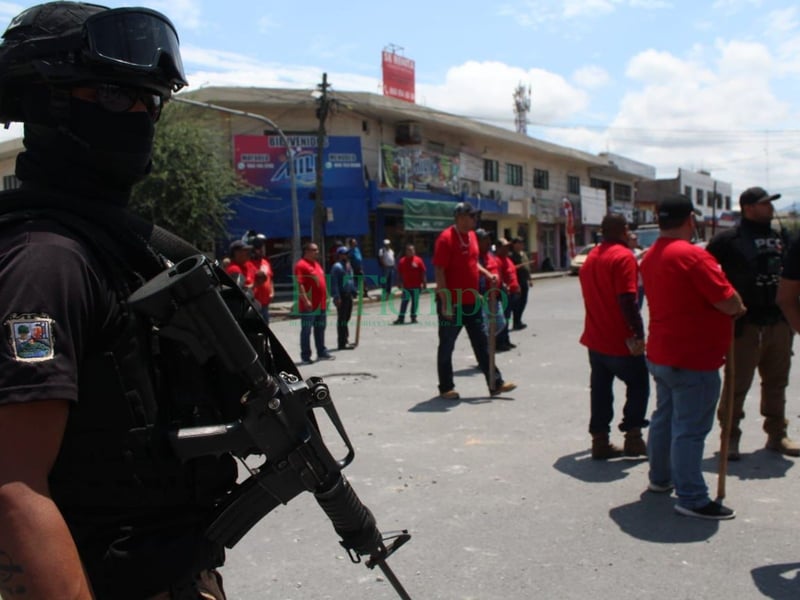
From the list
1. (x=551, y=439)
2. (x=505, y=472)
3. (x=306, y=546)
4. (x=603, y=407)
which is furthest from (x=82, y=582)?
(x=551, y=439)

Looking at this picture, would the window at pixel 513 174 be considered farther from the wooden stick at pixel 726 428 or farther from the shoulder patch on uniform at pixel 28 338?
the shoulder patch on uniform at pixel 28 338

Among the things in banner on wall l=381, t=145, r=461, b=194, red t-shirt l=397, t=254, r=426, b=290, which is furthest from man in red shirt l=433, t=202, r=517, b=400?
banner on wall l=381, t=145, r=461, b=194

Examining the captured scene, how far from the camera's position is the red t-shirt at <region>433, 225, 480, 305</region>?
7.16 m

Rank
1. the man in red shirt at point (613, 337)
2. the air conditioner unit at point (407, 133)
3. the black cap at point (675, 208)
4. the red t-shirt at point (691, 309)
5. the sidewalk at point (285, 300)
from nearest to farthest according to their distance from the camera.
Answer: the red t-shirt at point (691, 309), the black cap at point (675, 208), the man in red shirt at point (613, 337), the sidewalk at point (285, 300), the air conditioner unit at point (407, 133)

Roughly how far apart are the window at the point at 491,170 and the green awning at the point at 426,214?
532 centimetres

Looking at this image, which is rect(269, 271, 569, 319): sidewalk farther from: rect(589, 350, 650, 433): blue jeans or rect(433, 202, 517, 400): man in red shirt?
rect(589, 350, 650, 433): blue jeans

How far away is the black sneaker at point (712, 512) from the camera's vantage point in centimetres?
409

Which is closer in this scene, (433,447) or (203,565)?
(203,565)

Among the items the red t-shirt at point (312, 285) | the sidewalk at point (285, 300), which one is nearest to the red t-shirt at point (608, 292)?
the red t-shirt at point (312, 285)

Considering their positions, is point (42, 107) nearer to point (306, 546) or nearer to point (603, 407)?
point (306, 546)

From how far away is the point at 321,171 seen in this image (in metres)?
22.6

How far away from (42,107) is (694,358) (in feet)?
11.8

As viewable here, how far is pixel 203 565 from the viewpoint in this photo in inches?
60.7

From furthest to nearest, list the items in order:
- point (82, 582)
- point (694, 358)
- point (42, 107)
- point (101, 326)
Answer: point (694, 358) → point (42, 107) → point (101, 326) → point (82, 582)
